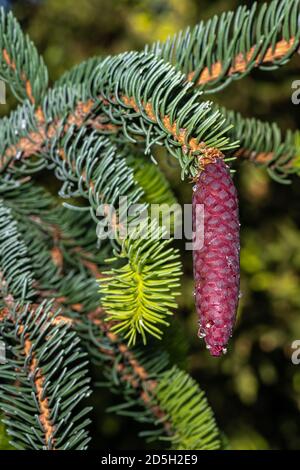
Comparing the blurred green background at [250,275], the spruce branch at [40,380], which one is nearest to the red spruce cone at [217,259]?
the spruce branch at [40,380]

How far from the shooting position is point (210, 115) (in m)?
0.45

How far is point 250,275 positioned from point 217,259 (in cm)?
101

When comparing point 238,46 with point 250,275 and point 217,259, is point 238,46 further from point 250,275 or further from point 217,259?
point 250,275

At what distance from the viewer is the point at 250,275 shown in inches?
55.1

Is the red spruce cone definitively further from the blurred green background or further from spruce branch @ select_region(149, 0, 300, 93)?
the blurred green background

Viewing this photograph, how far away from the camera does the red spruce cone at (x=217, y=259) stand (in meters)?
0.40

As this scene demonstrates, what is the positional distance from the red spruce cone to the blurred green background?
2.79 feet

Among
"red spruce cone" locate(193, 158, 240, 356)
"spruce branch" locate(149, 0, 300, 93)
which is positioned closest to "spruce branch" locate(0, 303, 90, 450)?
"red spruce cone" locate(193, 158, 240, 356)

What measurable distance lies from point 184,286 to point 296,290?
0.24 meters

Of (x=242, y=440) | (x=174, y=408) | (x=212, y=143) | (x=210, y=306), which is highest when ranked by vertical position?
(x=212, y=143)

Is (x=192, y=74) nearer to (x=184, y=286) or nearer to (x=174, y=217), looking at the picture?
(x=174, y=217)

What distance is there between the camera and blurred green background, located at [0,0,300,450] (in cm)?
135

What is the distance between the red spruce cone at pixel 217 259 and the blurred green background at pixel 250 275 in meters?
0.85

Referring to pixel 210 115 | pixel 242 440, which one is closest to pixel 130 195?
pixel 210 115
